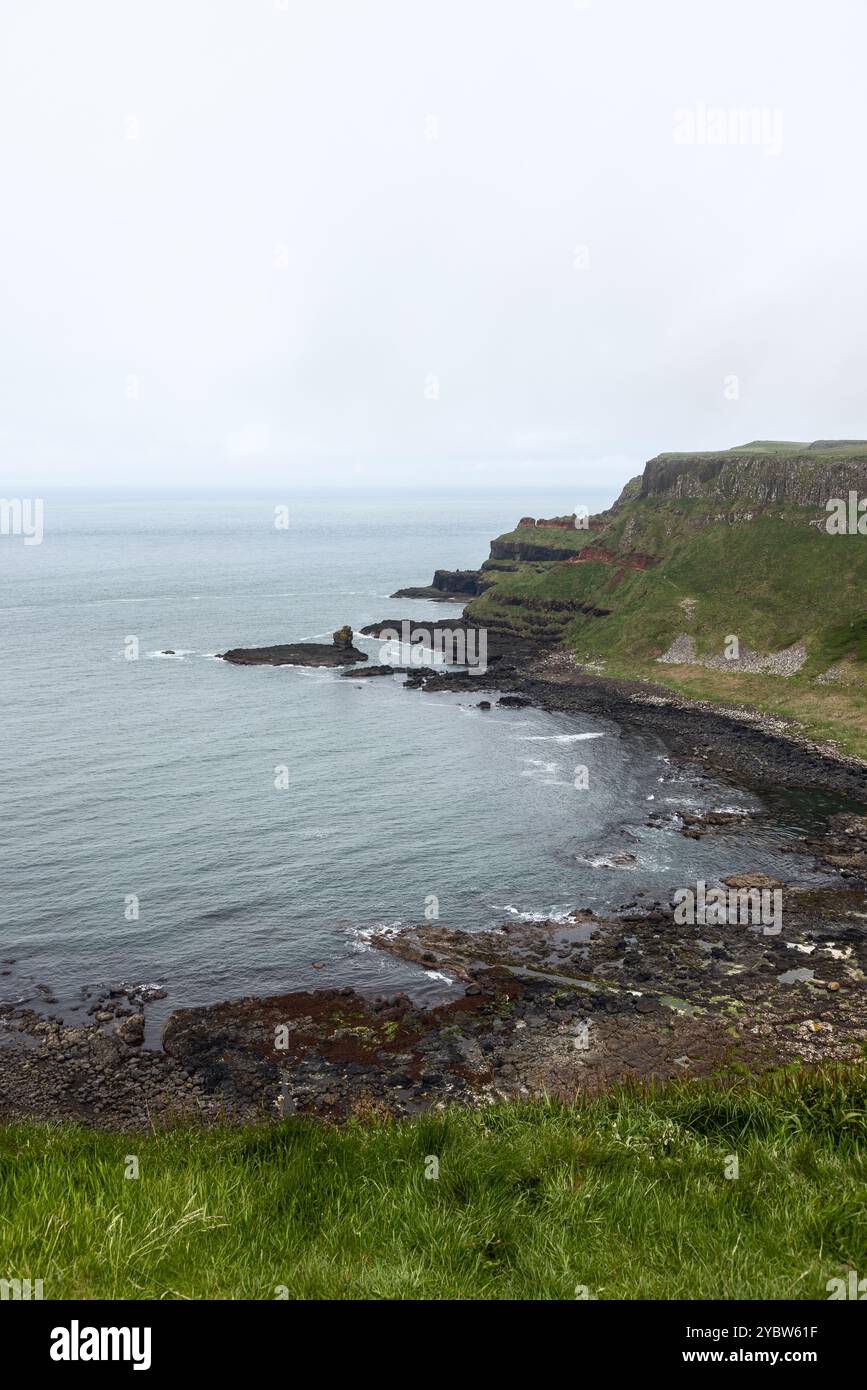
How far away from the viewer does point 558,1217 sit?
13336 mm

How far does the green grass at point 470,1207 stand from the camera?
11062 millimetres

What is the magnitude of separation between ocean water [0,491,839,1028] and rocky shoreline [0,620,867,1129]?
2250 mm

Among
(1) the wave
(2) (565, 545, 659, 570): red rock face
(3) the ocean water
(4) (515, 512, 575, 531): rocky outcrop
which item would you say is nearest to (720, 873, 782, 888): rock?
(3) the ocean water

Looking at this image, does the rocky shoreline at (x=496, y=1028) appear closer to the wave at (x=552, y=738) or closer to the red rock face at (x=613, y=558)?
the wave at (x=552, y=738)

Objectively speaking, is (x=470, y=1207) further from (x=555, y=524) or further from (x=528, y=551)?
(x=555, y=524)

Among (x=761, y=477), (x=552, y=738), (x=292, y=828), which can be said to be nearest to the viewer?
(x=292, y=828)

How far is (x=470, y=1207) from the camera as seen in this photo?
13.5m

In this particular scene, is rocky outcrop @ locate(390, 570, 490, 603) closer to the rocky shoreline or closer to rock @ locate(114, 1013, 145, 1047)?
the rocky shoreline

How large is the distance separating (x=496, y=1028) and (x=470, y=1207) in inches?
950

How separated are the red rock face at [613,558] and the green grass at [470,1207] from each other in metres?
114

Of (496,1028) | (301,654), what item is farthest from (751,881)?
(301,654)

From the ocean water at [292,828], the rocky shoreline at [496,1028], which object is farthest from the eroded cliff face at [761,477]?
the rocky shoreline at [496,1028]

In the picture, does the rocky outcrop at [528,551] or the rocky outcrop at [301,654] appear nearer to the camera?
the rocky outcrop at [301,654]
